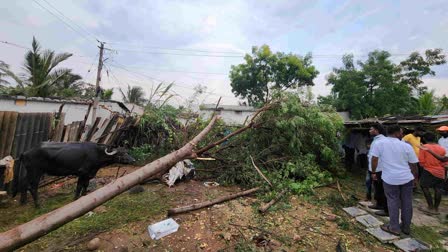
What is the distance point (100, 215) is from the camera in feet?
14.3

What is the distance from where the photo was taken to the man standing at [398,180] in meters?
3.93

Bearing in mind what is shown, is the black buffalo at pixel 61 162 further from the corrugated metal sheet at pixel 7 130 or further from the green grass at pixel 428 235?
the green grass at pixel 428 235

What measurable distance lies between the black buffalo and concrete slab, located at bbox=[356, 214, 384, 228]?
4.92 meters

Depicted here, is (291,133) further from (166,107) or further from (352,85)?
(352,85)

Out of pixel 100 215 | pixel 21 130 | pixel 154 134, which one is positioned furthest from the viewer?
pixel 154 134

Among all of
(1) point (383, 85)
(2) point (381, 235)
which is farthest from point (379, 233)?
(1) point (383, 85)

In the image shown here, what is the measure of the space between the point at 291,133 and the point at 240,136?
1631 millimetres

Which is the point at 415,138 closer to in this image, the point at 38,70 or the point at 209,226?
the point at 209,226

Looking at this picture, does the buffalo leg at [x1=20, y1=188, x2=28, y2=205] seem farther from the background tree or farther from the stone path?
the background tree

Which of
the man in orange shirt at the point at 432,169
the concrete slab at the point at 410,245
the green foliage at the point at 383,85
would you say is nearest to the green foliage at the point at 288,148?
the man in orange shirt at the point at 432,169

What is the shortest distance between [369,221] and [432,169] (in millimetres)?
1828

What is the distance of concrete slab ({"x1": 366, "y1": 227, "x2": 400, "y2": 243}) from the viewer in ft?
12.4

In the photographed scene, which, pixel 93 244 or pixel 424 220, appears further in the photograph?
pixel 424 220

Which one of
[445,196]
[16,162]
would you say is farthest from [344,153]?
[16,162]
